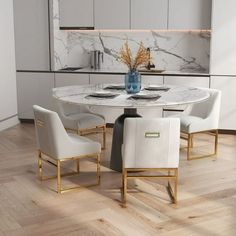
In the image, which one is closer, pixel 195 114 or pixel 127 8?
pixel 195 114

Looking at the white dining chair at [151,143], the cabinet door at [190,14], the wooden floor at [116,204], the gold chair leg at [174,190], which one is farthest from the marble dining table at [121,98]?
the cabinet door at [190,14]

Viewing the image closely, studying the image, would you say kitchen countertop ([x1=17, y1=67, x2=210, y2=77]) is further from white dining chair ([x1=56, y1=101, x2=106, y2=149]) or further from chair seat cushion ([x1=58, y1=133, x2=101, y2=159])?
chair seat cushion ([x1=58, y1=133, x2=101, y2=159])

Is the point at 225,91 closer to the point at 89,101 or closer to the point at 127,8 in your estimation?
the point at 127,8

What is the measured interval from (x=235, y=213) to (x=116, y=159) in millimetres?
1463

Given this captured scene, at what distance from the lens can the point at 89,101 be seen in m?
4.03

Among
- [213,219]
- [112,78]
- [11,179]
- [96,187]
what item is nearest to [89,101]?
[96,187]

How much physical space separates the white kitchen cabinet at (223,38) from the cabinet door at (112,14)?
125cm

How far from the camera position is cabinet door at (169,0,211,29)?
597cm

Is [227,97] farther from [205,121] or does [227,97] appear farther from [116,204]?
[116,204]

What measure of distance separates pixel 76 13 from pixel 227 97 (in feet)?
8.12

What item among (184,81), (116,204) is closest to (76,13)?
(184,81)

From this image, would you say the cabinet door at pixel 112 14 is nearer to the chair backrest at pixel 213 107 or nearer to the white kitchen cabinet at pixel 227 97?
the white kitchen cabinet at pixel 227 97

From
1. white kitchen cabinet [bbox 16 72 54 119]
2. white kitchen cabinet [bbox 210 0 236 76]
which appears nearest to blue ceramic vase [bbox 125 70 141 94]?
white kitchen cabinet [bbox 210 0 236 76]

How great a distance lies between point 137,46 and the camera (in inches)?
263
